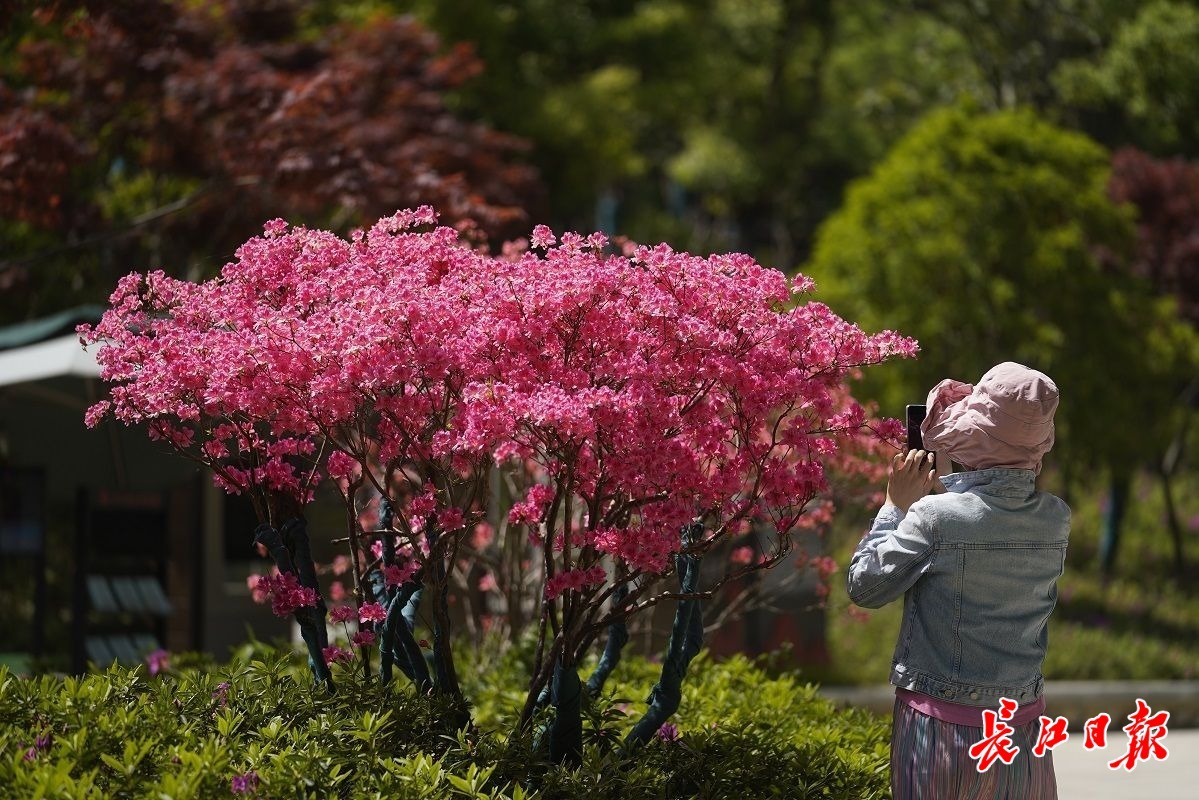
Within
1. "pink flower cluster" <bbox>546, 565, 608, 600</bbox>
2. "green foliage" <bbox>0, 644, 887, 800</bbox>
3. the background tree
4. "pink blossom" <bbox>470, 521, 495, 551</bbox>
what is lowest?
"green foliage" <bbox>0, 644, 887, 800</bbox>

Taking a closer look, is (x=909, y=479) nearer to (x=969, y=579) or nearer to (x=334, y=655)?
(x=969, y=579)

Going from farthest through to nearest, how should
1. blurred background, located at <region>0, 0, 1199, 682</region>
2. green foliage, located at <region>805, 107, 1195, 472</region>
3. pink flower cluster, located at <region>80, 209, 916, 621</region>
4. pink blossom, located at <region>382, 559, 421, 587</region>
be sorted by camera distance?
green foliage, located at <region>805, 107, 1195, 472</region>
blurred background, located at <region>0, 0, 1199, 682</region>
pink blossom, located at <region>382, 559, 421, 587</region>
pink flower cluster, located at <region>80, 209, 916, 621</region>

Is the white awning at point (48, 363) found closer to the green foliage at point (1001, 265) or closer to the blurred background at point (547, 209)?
the blurred background at point (547, 209)

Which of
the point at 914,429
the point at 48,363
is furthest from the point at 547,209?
the point at 914,429

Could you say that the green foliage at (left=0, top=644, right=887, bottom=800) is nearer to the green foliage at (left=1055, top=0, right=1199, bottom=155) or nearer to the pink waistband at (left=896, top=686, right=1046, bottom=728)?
the pink waistband at (left=896, top=686, right=1046, bottom=728)

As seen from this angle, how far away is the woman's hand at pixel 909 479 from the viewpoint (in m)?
4.47

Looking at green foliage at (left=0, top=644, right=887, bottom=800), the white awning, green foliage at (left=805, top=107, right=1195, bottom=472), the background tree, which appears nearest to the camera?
green foliage at (left=0, top=644, right=887, bottom=800)

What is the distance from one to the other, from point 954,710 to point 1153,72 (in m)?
19.5

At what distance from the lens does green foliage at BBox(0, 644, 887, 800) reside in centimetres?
462

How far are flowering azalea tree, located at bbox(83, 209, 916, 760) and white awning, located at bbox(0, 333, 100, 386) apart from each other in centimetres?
317

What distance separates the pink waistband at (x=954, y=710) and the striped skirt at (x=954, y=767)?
13mm

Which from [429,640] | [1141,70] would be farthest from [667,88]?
[429,640]

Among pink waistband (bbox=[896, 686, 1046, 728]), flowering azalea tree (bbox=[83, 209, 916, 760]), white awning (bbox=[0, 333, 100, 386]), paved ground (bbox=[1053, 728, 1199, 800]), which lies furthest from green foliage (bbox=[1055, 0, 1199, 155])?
pink waistband (bbox=[896, 686, 1046, 728])

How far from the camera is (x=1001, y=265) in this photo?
17.3m
